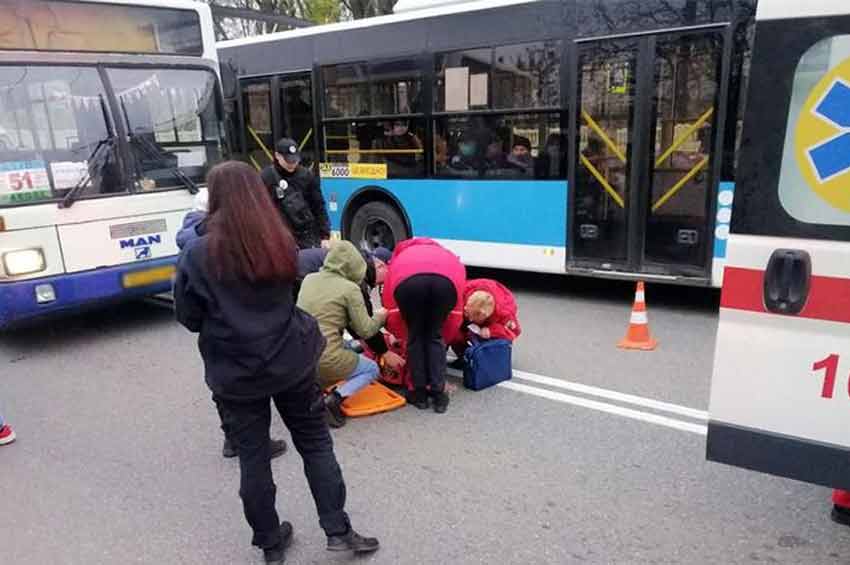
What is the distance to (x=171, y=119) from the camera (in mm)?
6387

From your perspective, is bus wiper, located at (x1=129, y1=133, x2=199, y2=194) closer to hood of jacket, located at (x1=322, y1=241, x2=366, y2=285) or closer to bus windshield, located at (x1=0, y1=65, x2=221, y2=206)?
bus windshield, located at (x1=0, y1=65, x2=221, y2=206)

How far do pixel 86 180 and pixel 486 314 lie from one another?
3694mm

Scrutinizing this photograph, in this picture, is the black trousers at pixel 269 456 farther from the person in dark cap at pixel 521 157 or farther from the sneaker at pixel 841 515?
the person in dark cap at pixel 521 157

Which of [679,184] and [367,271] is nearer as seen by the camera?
[367,271]

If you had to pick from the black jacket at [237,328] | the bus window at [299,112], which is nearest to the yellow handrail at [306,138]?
the bus window at [299,112]

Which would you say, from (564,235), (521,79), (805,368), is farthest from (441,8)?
(805,368)

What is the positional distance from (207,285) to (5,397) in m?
3.49

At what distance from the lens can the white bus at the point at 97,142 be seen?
5.34m

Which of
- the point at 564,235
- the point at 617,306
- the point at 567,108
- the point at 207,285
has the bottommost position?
the point at 617,306

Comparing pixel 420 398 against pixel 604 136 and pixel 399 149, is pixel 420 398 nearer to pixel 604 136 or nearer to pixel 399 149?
pixel 604 136

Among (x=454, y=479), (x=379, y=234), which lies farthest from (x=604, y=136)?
(x=454, y=479)

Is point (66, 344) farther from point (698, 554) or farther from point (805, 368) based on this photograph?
point (805, 368)

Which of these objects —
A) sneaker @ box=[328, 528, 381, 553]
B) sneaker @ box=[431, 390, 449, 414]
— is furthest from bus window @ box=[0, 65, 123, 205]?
sneaker @ box=[328, 528, 381, 553]

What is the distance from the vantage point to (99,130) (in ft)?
19.2
